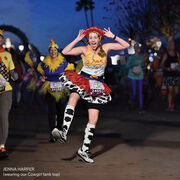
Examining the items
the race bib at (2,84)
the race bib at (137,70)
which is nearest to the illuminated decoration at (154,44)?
the race bib at (137,70)

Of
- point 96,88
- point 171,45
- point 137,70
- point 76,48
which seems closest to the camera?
point 96,88

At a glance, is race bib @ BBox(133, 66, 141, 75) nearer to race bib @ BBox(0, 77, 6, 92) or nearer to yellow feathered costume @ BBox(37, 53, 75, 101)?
yellow feathered costume @ BBox(37, 53, 75, 101)

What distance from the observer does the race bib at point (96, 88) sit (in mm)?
Answer: 7203

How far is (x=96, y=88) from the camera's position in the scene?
7207mm

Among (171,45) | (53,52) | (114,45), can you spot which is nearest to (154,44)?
(171,45)

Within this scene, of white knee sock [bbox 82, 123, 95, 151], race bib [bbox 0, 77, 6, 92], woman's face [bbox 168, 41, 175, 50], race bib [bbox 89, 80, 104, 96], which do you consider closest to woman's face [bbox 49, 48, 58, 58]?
race bib [bbox 0, 77, 6, 92]

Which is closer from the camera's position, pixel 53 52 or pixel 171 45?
pixel 53 52

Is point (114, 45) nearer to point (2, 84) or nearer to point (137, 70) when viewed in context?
point (2, 84)

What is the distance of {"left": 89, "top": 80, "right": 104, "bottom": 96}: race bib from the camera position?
23.6ft

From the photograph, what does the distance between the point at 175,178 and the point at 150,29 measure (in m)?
43.9

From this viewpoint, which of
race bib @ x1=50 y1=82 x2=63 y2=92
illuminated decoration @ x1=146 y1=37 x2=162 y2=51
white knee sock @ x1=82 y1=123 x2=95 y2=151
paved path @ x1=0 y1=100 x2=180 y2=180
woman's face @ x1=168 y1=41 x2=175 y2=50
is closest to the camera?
paved path @ x1=0 y1=100 x2=180 y2=180

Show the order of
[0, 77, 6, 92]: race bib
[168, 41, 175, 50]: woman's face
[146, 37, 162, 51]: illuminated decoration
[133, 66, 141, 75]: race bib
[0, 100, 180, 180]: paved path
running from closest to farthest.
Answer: [0, 100, 180, 180]: paved path < [0, 77, 6, 92]: race bib < [133, 66, 141, 75]: race bib < [168, 41, 175, 50]: woman's face < [146, 37, 162, 51]: illuminated decoration

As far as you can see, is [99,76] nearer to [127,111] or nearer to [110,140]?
[110,140]

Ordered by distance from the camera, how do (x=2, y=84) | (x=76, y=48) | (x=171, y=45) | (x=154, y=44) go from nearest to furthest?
(x=76, y=48), (x=2, y=84), (x=171, y=45), (x=154, y=44)
